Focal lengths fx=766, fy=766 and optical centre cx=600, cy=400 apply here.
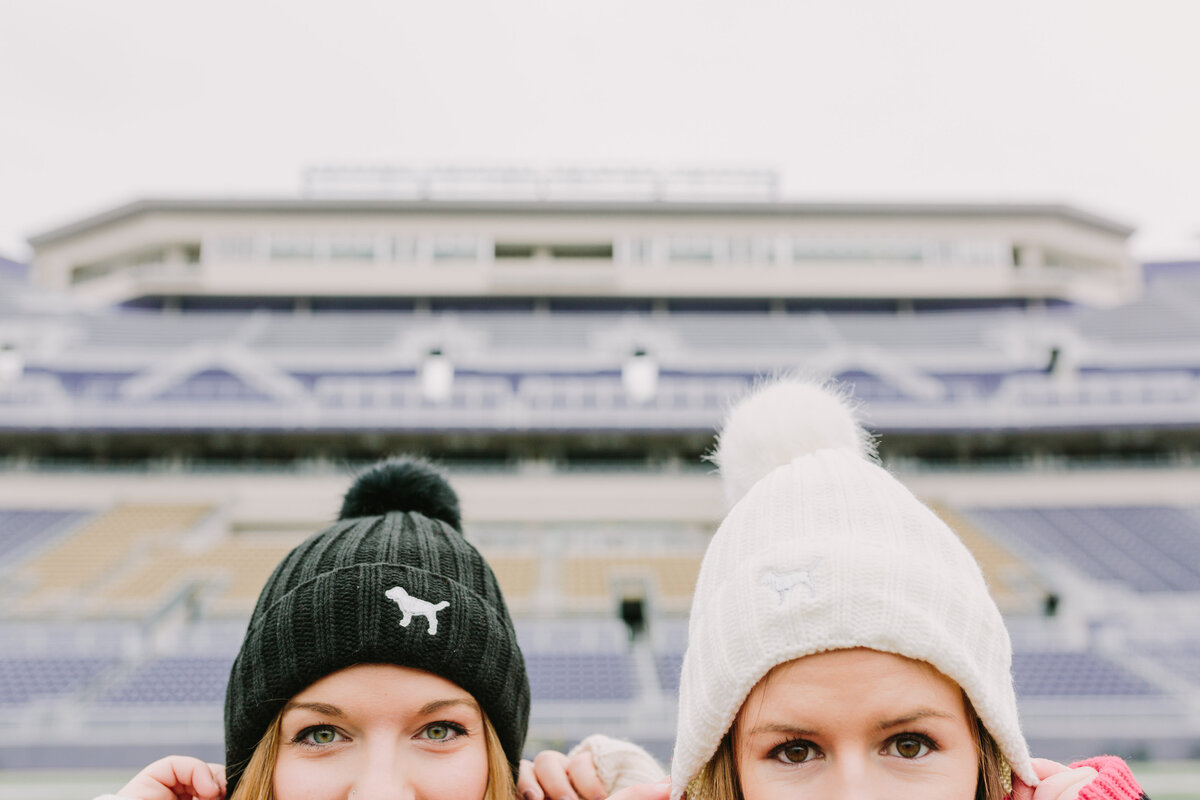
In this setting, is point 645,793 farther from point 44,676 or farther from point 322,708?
point 44,676

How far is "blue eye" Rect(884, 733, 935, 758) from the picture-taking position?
988mm

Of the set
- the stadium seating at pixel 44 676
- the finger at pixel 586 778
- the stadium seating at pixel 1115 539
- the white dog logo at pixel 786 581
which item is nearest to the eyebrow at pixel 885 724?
the white dog logo at pixel 786 581

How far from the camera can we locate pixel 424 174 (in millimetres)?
22750

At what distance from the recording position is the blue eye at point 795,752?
998 millimetres

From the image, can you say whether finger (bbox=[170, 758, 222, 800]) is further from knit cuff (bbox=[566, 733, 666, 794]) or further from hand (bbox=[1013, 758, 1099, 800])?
hand (bbox=[1013, 758, 1099, 800])

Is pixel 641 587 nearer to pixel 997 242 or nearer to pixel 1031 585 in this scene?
pixel 1031 585

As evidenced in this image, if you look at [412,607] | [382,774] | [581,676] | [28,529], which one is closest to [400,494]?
[412,607]

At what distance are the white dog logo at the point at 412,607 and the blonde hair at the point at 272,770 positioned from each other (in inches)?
7.1

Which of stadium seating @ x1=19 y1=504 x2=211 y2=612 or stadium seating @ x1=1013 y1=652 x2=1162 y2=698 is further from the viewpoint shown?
stadium seating @ x1=19 y1=504 x2=211 y2=612

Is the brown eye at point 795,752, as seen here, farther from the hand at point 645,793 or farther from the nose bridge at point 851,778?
the hand at point 645,793

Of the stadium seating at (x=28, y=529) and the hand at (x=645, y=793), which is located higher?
the hand at (x=645, y=793)

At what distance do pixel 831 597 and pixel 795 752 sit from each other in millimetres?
209

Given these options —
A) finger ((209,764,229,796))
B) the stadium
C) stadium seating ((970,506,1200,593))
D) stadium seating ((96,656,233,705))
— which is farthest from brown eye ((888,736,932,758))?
stadium seating ((970,506,1200,593))

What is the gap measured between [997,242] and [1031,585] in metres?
12.1
